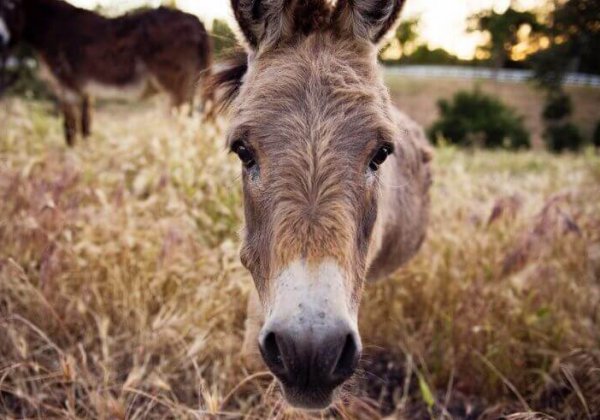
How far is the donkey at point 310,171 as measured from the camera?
4.50 ft

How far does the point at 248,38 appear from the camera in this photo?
2.25 metres

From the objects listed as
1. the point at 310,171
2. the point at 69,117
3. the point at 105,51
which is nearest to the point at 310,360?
the point at 310,171

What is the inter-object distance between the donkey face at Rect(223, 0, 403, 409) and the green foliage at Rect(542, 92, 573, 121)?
98.8 feet

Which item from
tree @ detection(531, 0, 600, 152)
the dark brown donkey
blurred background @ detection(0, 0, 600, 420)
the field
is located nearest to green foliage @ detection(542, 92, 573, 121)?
tree @ detection(531, 0, 600, 152)

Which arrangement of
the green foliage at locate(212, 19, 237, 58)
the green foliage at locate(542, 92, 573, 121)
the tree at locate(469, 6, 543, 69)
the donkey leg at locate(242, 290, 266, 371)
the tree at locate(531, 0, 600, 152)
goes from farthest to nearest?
the tree at locate(469, 6, 543, 69) < the green foliage at locate(542, 92, 573, 121) < the tree at locate(531, 0, 600, 152) < the green foliage at locate(212, 19, 237, 58) < the donkey leg at locate(242, 290, 266, 371)

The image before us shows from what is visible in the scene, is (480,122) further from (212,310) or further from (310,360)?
(310,360)

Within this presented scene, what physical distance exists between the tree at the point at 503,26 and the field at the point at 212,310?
41677 millimetres

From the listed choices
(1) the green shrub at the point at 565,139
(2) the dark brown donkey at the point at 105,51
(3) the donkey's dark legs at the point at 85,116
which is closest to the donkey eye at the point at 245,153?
(2) the dark brown donkey at the point at 105,51

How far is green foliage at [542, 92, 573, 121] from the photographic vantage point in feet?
90.5

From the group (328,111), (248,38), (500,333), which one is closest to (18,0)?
(248,38)

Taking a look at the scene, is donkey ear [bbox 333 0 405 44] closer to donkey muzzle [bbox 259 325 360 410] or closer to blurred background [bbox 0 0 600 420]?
blurred background [bbox 0 0 600 420]

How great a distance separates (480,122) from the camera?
21.4m

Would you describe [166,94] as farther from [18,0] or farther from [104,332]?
[104,332]

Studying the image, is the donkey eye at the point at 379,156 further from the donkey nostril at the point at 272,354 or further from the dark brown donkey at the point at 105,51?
the dark brown donkey at the point at 105,51
